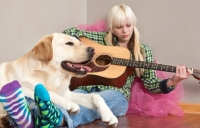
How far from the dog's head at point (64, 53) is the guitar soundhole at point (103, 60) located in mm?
389

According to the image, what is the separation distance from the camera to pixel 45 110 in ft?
4.20

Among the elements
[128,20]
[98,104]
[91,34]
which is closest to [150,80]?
[128,20]

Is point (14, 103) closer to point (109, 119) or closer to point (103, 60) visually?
point (109, 119)

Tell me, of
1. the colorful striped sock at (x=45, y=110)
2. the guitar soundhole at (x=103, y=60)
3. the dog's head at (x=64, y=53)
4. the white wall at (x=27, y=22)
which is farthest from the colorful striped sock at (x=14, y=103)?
the guitar soundhole at (x=103, y=60)

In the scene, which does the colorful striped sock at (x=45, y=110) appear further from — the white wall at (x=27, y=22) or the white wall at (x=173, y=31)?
the white wall at (x=173, y=31)

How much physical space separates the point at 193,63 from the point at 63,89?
1112 mm

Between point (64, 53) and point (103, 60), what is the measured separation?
490 mm

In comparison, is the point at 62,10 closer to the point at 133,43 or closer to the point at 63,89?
the point at 133,43

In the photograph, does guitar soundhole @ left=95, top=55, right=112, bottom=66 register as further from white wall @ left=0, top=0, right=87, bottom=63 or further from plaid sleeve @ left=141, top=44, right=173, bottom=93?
white wall @ left=0, top=0, right=87, bottom=63

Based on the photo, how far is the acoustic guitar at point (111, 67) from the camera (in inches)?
77.0

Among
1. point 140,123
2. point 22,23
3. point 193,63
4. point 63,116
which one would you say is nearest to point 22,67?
point 63,116

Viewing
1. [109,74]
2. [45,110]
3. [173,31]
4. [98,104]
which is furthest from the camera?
[173,31]

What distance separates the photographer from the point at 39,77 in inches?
62.4

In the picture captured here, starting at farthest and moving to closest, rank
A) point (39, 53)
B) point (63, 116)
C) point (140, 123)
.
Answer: point (140, 123) < point (39, 53) < point (63, 116)
